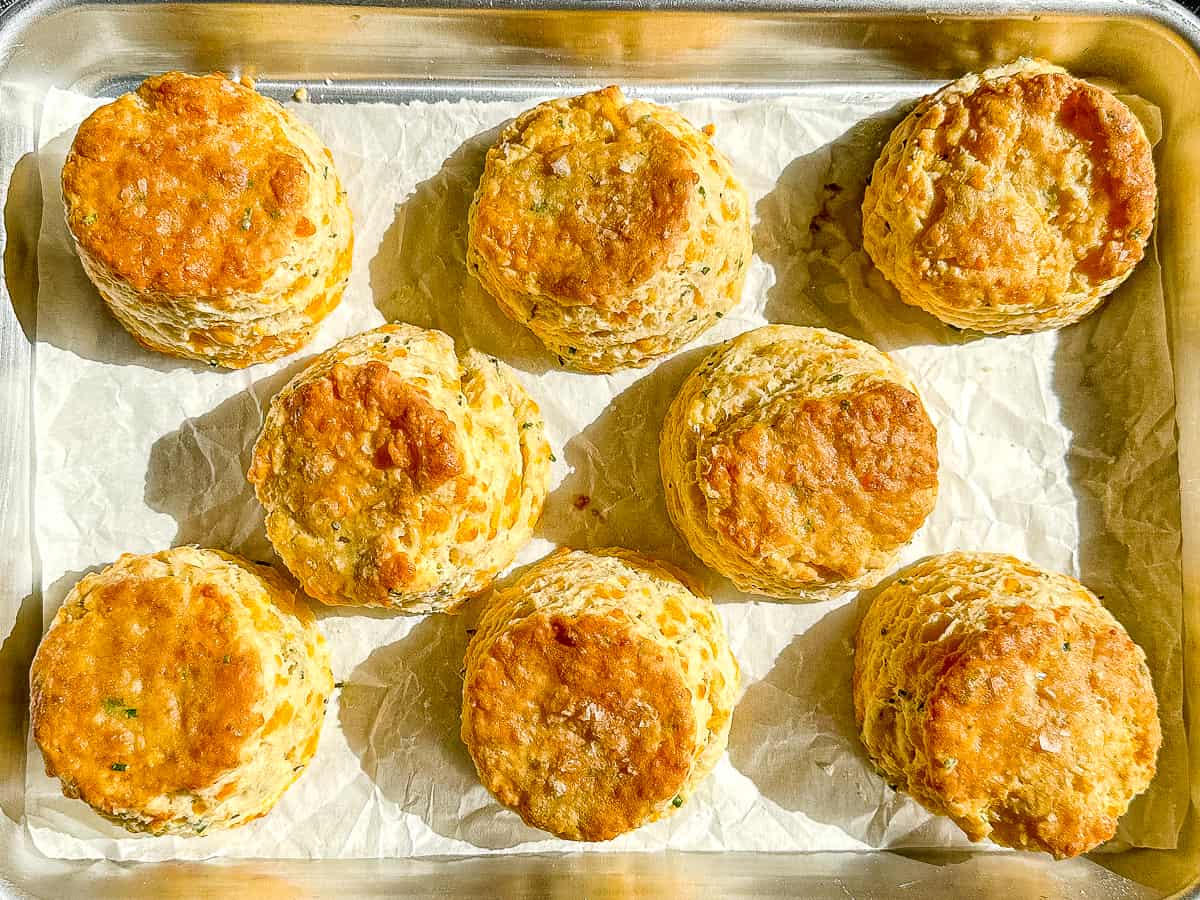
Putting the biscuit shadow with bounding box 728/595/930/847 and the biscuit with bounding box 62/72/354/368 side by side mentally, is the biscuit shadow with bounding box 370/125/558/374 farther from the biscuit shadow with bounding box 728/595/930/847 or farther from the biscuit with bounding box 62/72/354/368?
the biscuit shadow with bounding box 728/595/930/847

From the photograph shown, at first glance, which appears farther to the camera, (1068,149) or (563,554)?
(563,554)

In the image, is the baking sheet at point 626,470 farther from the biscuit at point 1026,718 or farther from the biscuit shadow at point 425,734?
the biscuit at point 1026,718

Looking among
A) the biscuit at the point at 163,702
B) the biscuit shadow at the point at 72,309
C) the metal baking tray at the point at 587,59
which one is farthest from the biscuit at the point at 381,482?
the metal baking tray at the point at 587,59

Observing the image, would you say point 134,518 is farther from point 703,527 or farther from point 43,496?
point 703,527

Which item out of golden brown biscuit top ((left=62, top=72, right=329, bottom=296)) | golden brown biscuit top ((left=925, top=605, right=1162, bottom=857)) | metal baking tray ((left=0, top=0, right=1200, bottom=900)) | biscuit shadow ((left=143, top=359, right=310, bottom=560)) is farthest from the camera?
biscuit shadow ((left=143, top=359, right=310, bottom=560))

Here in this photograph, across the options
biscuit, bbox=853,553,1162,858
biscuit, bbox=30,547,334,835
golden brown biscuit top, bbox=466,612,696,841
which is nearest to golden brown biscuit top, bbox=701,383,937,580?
biscuit, bbox=853,553,1162,858

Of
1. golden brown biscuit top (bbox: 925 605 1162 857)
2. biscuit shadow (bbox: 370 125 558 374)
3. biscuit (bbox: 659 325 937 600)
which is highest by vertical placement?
biscuit shadow (bbox: 370 125 558 374)

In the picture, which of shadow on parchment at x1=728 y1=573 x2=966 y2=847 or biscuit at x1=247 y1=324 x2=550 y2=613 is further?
shadow on parchment at x1=728 y1=573 x2=966 y2=847

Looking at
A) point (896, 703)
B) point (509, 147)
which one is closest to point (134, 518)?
point (509, 147)
